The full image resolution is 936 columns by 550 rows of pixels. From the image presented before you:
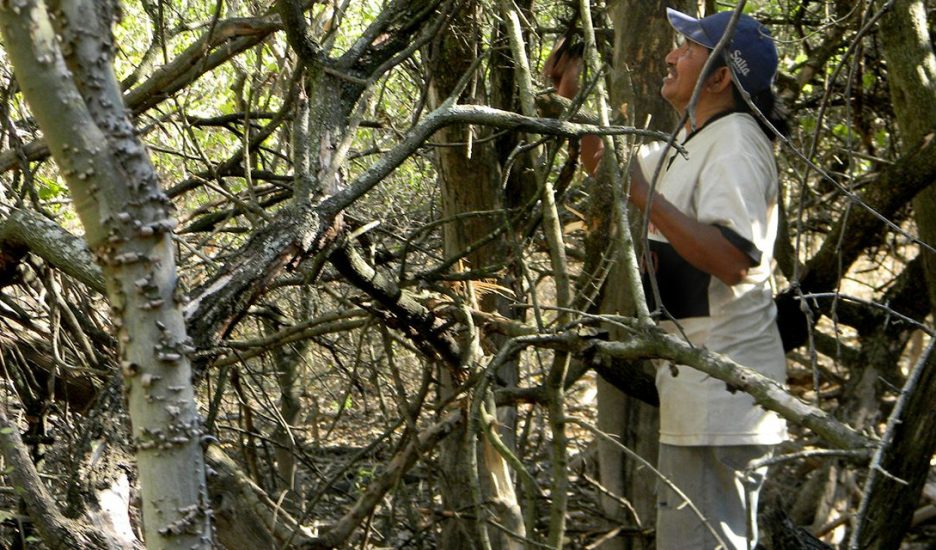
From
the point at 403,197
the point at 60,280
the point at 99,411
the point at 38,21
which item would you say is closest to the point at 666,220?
the point at 99,411

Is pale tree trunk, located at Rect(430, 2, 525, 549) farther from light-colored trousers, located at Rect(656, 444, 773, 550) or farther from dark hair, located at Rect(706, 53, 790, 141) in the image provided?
dark hair, located at Rect(706, 53, 790, 141)

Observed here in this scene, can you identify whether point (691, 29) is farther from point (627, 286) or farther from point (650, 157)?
point (627, 286)

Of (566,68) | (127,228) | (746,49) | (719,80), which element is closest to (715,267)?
(719,80)

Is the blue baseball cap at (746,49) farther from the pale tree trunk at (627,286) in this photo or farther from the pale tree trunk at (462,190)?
the pale tree trunk at (462,190)

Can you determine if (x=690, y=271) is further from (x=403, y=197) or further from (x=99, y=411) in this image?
(x=403, y=197)

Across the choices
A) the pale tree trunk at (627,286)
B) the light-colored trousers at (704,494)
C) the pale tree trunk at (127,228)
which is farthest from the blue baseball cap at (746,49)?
the pale tree trunk at (127,228)

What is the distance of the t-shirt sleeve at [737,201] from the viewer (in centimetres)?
251

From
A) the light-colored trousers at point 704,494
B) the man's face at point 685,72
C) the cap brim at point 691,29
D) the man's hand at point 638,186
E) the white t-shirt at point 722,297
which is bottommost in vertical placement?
the light-colored trousers at point 704,494

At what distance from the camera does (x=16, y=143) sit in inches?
114

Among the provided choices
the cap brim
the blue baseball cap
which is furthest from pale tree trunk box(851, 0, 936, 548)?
the cap brim

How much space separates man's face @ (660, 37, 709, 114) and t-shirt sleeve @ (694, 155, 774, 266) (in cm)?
27

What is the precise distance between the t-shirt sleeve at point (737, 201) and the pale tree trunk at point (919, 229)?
1003mm

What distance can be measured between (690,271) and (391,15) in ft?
3.39

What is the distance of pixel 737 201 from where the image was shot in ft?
8.28
